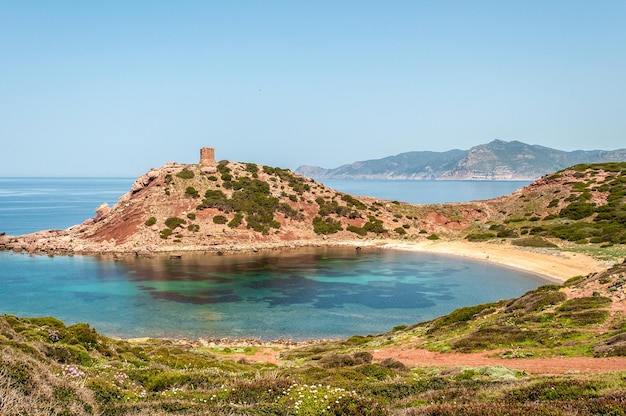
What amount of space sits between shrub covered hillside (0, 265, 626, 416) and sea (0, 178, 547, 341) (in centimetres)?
931

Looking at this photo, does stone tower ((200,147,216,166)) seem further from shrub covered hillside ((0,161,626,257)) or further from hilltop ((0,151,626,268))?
shrub covered hillside ((0,161,626,257))

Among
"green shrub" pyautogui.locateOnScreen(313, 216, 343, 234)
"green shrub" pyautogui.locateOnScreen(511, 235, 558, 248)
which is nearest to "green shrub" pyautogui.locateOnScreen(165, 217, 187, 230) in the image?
"green shrub" pyautogui.locateOnScreen(313, 216, 343, 234)

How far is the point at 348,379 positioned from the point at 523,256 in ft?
182

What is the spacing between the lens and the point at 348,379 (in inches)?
587

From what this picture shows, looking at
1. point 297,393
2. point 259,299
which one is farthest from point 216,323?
point 297,393

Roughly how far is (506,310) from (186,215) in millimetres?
63522

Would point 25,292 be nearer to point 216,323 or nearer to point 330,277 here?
point 216,323

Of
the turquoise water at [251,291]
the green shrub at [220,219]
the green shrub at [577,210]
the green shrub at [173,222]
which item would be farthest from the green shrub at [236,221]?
the green shrub at [577,210]

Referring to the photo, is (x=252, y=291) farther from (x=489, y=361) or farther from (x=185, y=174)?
(x=185, y=174)

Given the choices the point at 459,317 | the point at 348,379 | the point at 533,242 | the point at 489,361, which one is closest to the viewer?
the point at 348,379

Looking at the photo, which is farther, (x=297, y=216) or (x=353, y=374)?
(x=297, y=216)

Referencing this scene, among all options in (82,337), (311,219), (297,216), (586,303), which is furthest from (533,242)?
(82,337)

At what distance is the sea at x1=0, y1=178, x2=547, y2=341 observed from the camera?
120 feet

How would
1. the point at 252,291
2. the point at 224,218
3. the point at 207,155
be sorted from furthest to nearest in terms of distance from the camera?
the point at 207,155
the point at 224,218
the point at 252,291
